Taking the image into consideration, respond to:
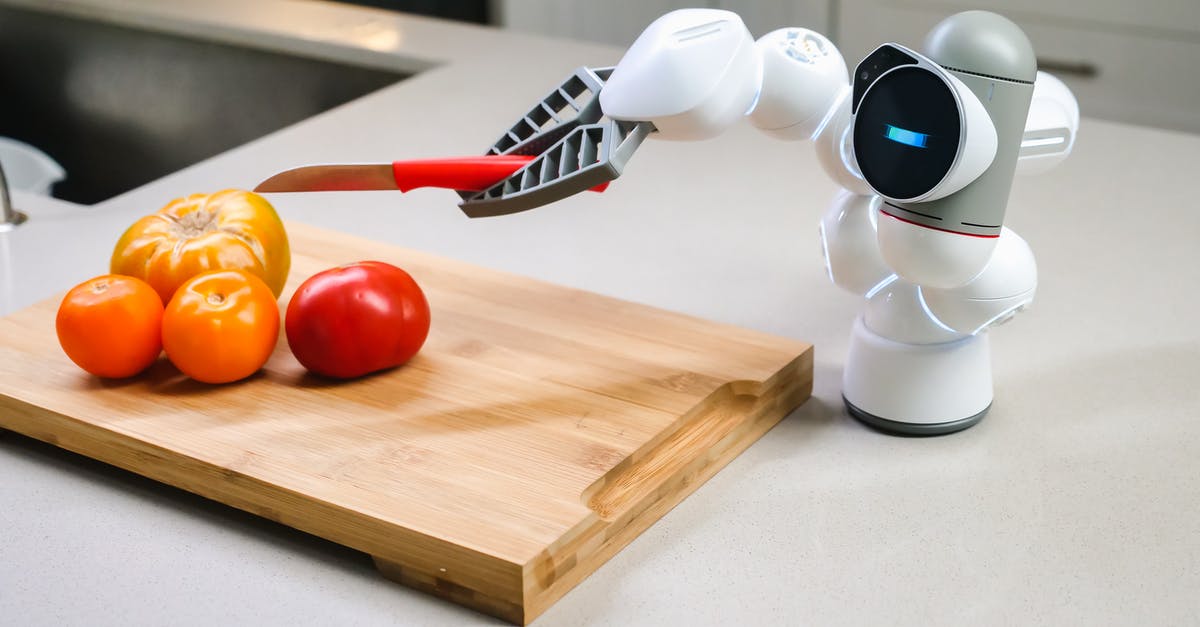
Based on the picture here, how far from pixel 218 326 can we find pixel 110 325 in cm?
8

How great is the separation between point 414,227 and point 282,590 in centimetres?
64

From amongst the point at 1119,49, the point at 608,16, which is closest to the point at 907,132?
the point at 1119,49

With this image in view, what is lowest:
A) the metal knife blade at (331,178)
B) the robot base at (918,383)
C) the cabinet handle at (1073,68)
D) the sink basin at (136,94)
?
the cabinet handle at (1073,68)

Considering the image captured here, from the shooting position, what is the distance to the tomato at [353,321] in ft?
3.00

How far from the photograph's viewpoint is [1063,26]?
103 inches

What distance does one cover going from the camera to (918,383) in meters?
0.90

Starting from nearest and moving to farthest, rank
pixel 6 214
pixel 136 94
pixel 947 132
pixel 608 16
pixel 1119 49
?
pixel 947 132 → pixel 6 214 → pixel 136 94 → pixel 1119 49 → pixel 608 16

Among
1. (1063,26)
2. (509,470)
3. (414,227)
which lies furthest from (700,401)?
(1063,26)

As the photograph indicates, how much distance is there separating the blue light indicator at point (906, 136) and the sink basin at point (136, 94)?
4.23ft

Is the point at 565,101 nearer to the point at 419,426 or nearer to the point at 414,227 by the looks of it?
the point at 419,426

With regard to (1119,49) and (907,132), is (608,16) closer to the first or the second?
(1119,49)

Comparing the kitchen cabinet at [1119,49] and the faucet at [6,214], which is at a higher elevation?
the faucet at [6,214]

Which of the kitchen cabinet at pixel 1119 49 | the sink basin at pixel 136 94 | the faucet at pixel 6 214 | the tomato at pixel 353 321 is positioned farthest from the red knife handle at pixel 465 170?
A: the kitchen cabinet at pixel 1119 49

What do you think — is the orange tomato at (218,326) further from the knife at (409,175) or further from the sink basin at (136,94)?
the sink basin at (136,94)
